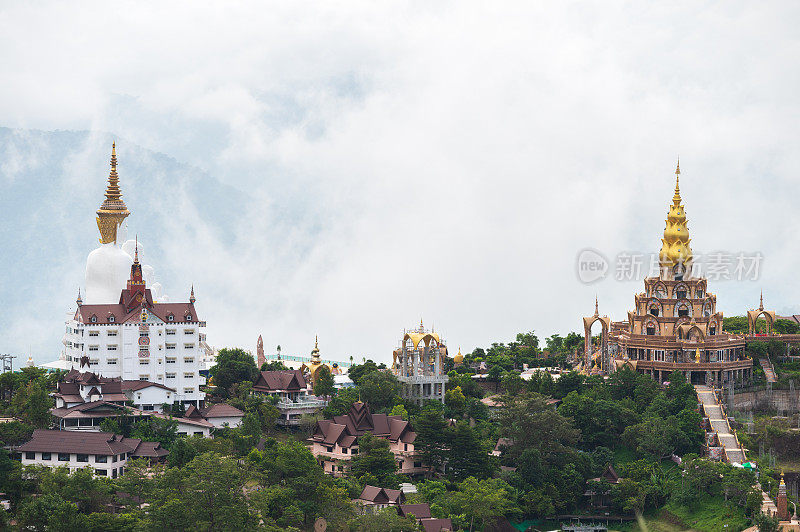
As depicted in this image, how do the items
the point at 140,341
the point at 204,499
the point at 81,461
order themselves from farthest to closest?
the point at 140,341, the point at 81,461, the point at 204,499

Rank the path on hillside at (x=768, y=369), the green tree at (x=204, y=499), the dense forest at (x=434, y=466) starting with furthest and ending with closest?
the path on hillside at (x=768, y=369) → the dense forest at (x=434, y=466) → the green tree at (x=204, y=499)

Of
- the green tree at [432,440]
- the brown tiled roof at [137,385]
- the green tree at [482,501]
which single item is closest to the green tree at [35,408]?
the brown tiled roof at [137,385]

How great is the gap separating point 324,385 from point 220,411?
7405 mm

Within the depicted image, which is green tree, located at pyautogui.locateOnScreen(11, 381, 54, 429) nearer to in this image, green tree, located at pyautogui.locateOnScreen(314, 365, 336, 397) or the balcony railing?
the balcony railing

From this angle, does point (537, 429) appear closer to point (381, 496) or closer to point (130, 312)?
point (381, 496)

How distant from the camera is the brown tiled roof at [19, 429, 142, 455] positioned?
63125 millimetres

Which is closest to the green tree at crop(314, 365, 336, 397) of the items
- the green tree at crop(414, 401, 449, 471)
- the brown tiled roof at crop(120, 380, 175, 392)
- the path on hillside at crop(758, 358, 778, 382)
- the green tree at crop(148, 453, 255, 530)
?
the brown tiled roof at crop(120, 380, 175, 392)

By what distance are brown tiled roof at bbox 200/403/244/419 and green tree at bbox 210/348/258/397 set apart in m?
Result: 4.64

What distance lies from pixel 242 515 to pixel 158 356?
1773 centimetres

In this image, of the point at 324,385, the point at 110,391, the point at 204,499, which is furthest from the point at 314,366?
the point at 204,499

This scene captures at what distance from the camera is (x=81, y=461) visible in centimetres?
6291

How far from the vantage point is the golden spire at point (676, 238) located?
83.2 m

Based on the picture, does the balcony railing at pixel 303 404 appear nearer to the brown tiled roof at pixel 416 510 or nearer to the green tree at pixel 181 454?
the green tree at pixel 181 454

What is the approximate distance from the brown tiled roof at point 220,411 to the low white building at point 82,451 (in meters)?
5.87
